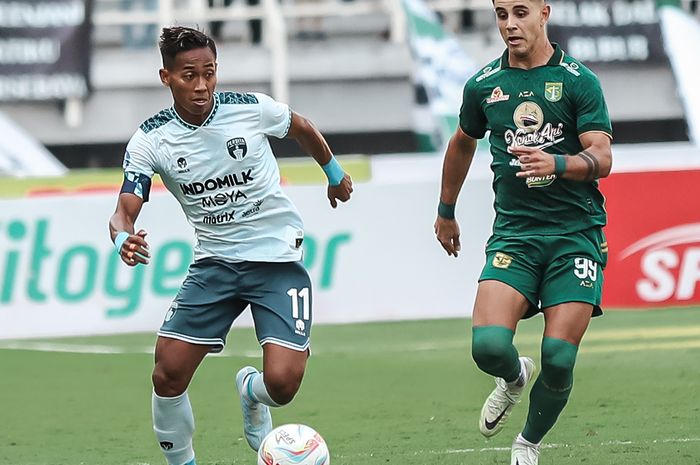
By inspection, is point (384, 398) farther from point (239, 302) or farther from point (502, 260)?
point (502, 260)

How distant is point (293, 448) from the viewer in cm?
659

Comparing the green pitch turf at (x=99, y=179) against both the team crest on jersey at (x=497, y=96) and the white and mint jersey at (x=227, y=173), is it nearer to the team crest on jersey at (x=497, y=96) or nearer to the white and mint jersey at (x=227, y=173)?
the white and mint jersey at (x=227, y=173)

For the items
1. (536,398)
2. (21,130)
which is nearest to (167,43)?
(536,398)

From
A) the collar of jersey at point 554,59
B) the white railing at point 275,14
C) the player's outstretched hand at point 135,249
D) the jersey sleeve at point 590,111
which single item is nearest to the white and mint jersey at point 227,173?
the player's outstretched hand at point 135,249

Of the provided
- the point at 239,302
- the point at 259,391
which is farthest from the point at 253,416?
the point at 239,302

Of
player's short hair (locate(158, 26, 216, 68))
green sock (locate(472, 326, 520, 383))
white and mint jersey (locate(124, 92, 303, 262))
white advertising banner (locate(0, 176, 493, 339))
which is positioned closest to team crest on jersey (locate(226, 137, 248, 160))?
white and mint jersey (locate(124, 92, 303, 262))

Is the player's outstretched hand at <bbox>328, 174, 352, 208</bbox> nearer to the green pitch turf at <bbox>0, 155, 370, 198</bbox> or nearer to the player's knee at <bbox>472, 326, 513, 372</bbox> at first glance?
the player's knee at <bbox>472, 326, 513, 372</bbox>

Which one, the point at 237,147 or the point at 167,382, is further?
the point at 237,147

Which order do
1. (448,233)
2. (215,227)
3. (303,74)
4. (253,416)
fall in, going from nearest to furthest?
(215,227) → (253,416) → (448,233) → (303,74)

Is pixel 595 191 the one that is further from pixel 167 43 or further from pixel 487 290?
pixel 167 43

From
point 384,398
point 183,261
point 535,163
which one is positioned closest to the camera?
point 535,163

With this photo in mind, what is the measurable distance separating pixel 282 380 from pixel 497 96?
5.62 feet

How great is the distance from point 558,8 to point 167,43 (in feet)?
47.3

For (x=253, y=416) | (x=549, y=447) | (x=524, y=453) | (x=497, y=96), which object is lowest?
(x=549, y=447)
